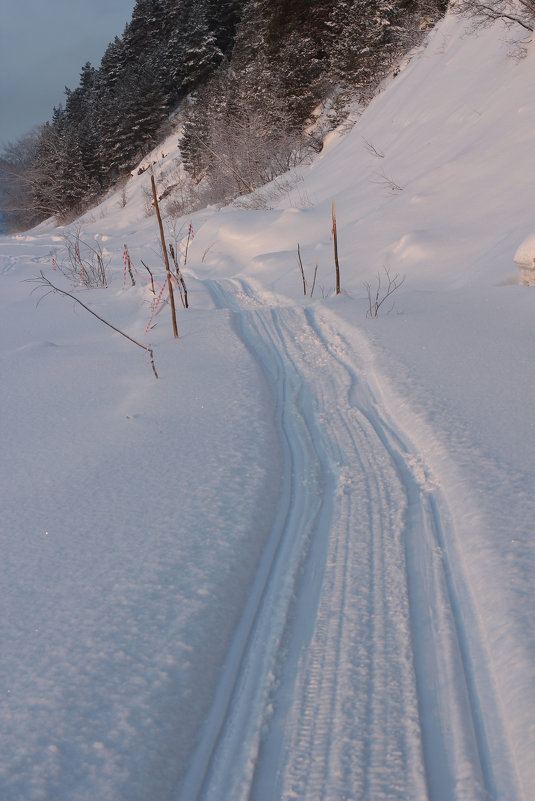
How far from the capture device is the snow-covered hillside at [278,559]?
1.45 m

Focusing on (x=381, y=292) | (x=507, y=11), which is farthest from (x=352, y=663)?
(x=507, y=11)

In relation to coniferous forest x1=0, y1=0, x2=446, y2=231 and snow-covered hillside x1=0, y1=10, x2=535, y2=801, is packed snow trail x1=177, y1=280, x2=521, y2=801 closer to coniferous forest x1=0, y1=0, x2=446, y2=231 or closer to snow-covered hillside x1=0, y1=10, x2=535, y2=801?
snow-covered hillside x1=0, y1=10, x2=535, y2=801

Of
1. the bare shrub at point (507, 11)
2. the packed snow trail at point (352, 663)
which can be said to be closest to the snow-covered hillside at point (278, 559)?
the packed snow trail at point (352, 663)

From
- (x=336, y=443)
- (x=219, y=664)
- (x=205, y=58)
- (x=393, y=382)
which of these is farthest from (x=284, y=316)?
(x=205, y=58)

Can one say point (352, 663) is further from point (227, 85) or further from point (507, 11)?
point (227, 85)

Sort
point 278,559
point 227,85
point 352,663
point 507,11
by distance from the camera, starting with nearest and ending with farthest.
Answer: point 352,663, point 278,559, point 507,11, point 227,85

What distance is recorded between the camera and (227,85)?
24.3m

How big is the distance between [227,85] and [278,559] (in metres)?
27.5

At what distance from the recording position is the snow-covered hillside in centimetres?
145

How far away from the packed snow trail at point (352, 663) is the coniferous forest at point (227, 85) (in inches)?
768

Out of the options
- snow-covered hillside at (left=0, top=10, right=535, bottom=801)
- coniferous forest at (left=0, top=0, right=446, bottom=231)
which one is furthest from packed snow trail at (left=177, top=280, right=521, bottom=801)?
coniferous forest at (left=0, top=0, right=446, bottom=231)

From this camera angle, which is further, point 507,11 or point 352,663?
point 507,11

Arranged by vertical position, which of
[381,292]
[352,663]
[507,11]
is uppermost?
[507,11]

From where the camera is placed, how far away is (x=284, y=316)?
6352 mm
